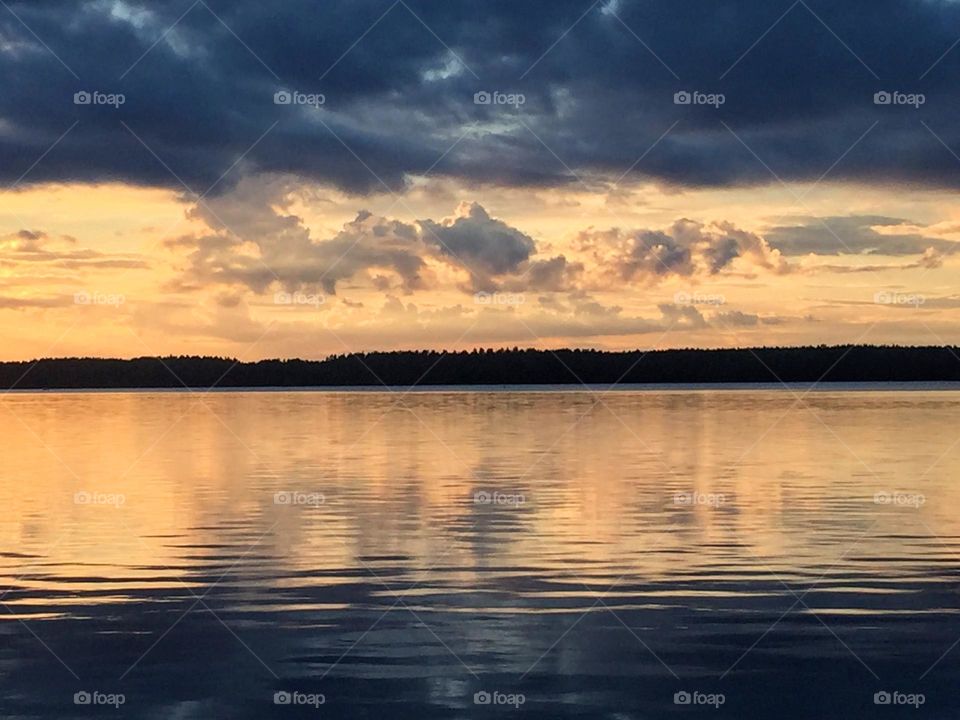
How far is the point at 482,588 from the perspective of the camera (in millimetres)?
24219

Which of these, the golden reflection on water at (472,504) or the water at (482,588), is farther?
the golden reflection on water at (472,504)

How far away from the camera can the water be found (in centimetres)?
1719

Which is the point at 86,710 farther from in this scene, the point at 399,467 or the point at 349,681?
the point at 399,467

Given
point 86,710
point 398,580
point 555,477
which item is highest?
point 555,477

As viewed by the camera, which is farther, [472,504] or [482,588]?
[472,504]

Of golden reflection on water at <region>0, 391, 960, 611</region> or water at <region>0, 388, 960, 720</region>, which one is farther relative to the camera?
golden reflection on water at <region>0, 391, 960, 611</region>

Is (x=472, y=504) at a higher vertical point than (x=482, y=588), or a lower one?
higher

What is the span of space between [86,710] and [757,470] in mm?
35076

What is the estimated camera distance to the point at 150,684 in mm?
17547

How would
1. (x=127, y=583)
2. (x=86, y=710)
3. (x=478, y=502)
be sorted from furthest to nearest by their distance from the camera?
(x=478, y=502) < (x=127, y=583) < (x=86, y=710)

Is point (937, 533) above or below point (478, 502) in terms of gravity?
below

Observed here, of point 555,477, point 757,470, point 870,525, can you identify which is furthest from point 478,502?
point 757,470

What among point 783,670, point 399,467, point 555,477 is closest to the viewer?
point 783,670

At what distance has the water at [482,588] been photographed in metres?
17.2
